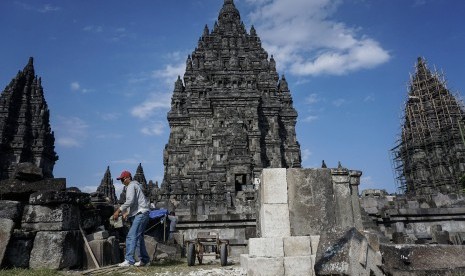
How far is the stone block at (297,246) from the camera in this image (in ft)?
14.9

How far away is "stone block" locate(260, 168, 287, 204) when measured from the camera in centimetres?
478

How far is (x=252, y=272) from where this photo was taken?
4445 millimetres

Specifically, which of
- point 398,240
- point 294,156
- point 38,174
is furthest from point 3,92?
point 398,240

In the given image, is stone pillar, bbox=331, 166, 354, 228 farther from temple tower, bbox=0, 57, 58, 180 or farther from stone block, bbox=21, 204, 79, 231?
temple tower, bbox=0, 57, 58, 180

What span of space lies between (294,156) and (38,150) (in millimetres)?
32009

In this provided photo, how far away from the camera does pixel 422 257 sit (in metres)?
4.58

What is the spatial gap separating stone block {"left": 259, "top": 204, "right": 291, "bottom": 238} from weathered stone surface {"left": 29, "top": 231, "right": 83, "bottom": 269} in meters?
3.20

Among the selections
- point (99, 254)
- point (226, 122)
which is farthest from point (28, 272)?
point (226, 122)

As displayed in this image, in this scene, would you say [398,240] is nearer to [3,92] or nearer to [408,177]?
[408,177]

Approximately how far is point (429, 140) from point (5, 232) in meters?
39.8

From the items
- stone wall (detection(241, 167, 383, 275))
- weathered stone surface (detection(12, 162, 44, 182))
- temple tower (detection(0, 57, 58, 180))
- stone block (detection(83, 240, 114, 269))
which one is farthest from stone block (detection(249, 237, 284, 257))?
temple tower (detection(0, 57, 58, 180))

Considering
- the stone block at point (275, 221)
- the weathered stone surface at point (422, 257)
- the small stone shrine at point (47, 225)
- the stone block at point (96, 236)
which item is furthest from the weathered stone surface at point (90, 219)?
the weathered stone surface at point (422, 257)

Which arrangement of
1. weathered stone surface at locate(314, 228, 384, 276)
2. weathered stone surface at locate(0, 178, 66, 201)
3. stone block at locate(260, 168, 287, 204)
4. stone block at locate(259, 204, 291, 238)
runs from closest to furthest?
weathered stone surface at locate(314, 228, 384, 276) < stone block at locate(259, 204, 291, 238) < stone block at locate(260, 168, 287, 204) < weathered stone surface at locate(0, 178, 66, 201)

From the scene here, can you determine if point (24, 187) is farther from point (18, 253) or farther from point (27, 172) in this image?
point (18, 253)
